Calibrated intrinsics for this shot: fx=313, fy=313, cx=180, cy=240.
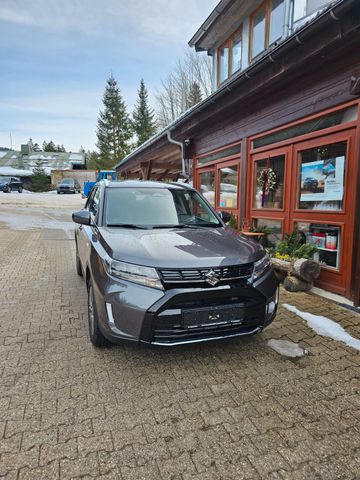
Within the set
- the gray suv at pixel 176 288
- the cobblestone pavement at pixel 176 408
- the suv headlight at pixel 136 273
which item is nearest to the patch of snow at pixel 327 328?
the cobblestone pavement at pixel 176 408

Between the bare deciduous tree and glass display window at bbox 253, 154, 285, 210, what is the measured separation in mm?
22203

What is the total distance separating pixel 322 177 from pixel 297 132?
0.99 m

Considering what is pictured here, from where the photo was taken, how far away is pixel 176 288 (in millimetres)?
2408

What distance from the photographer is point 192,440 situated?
6.32 feet

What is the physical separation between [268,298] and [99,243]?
5.37 feet

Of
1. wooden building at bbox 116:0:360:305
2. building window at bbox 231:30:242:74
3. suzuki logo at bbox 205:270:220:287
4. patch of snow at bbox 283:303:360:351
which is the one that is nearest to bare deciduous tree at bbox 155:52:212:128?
building window at bbox 231:30:242:74

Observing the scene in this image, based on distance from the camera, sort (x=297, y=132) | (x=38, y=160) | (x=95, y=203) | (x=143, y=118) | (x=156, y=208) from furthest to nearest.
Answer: (x=38, y=160) → (x=143, y=118) → (x=297, y=132) → (x=95, y=203) → (x=156, y=208)

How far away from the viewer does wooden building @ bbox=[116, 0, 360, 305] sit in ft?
13.4

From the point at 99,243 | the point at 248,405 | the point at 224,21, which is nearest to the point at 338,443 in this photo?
the point at 248,405

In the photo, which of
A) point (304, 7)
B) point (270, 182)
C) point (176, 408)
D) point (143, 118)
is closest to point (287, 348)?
point (176, 408)

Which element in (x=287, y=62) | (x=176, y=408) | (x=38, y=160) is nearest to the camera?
(x=176, y=408)

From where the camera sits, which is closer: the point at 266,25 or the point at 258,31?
the point at 266,25

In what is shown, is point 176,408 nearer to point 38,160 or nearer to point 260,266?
point 260,266

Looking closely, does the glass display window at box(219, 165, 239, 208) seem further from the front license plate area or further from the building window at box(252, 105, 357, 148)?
the front license plate area
